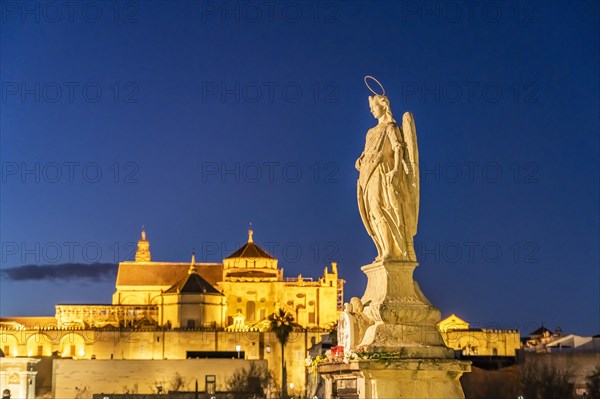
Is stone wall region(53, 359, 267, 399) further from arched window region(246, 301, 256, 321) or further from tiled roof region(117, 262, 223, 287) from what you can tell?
tiled roof region(117, 262, 223, 287)

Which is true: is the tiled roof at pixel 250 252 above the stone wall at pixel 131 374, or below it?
above

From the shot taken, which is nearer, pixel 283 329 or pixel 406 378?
pixel 406 378

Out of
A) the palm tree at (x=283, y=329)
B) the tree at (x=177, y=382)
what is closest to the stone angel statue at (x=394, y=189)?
the tree at (x=177, y=382)

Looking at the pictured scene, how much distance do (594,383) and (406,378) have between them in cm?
6622

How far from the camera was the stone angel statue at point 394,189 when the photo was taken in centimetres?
1320

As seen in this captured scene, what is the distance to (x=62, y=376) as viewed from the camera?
275 feet

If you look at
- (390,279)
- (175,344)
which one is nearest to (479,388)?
(175,344)

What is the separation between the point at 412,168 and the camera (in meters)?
13.3

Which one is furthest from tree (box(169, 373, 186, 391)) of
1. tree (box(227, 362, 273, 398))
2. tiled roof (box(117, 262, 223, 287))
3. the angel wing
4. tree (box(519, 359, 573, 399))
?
the angel wing

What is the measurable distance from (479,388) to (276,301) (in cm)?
3220

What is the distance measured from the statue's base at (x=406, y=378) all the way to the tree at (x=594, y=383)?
63160mm

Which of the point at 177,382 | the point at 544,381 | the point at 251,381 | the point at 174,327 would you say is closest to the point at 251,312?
the point at 174,327

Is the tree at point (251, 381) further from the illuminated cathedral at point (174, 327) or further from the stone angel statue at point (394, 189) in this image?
the stone angel statue at point (394, 189)

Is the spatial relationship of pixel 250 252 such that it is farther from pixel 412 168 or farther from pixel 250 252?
pixel 412 168
